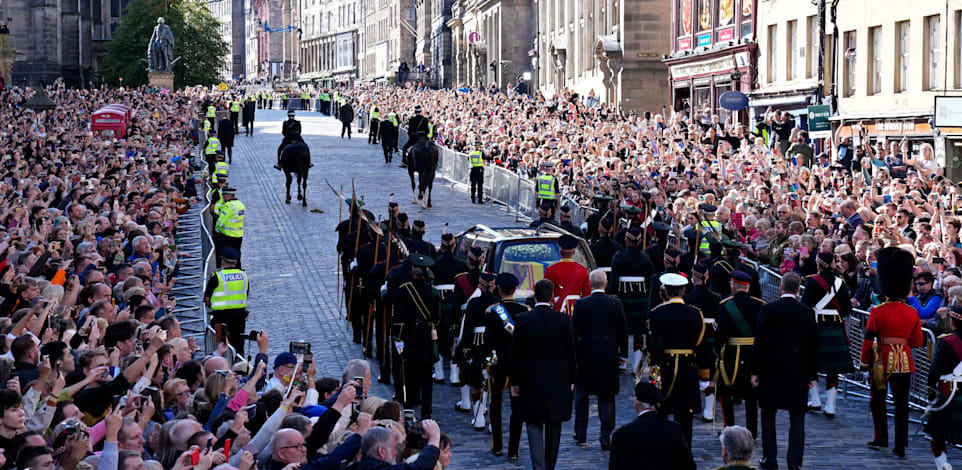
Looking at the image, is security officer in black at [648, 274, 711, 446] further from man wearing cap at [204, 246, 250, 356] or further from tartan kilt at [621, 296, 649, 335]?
man wearing cap at [204, 246, 250, 356]

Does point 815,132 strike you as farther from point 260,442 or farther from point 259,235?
point 260,442

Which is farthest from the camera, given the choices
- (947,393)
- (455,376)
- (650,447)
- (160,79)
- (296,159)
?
(160,79)

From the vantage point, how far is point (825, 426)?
→ 13.1 meters

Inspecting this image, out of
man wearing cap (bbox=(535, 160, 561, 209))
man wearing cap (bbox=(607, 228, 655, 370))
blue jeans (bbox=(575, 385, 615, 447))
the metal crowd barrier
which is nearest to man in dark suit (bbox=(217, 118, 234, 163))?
man wearing cap (bbox=(535, 160, 561, 209))

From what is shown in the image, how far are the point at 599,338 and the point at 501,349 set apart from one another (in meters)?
0.84

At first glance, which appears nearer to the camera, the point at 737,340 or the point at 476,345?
the point at 737,340

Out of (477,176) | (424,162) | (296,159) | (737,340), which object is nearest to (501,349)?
(737,340)

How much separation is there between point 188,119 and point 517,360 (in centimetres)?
4035

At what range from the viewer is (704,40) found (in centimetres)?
4525

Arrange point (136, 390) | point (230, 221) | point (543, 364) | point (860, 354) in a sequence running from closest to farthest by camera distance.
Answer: point (136, 390), point (543, 364), point (860, 354), point (230, 221)

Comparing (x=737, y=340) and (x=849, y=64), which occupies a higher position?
(x=849, y=64)

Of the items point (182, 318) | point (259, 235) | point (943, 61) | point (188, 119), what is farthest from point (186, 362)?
point (188, 119)

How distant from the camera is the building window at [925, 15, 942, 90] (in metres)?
29.5

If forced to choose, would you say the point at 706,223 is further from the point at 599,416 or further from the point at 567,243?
the point at 599,416
